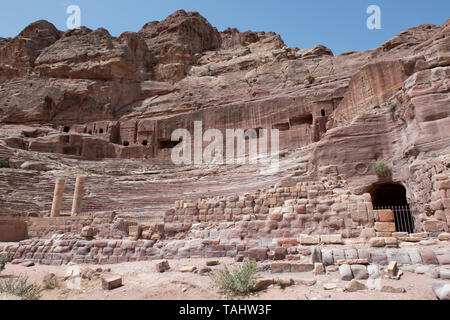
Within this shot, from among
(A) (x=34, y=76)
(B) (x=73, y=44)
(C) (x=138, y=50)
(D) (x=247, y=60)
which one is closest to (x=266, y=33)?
(D) (x=247, y=60)

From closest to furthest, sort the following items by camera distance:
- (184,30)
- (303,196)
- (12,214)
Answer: (303,196), (12,214), (184,30)

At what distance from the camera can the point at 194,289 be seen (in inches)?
202

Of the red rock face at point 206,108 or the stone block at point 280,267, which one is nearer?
the stone block at point 280,267

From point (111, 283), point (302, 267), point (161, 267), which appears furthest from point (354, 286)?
point (111, 283)

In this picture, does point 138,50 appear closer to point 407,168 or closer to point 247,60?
point 247,60

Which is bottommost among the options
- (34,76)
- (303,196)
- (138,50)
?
(303,196)

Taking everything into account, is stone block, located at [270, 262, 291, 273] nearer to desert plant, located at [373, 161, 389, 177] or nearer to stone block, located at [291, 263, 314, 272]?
stone block, located at [291, 263, 314, 272]

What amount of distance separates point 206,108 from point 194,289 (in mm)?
28994

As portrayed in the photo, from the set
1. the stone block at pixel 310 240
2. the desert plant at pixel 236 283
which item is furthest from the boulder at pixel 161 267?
the stone block at pixel 310 240

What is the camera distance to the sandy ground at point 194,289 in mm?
4277

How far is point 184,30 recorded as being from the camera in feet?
165

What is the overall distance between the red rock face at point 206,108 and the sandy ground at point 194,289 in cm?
271

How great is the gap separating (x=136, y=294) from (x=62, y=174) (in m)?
22.6

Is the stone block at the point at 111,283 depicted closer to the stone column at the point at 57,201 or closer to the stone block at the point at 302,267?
the stone block at the point at 302,267
